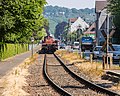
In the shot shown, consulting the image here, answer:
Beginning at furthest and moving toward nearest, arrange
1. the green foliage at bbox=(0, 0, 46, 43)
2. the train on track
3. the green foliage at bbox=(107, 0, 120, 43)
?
the train on track, the green foliage at bbox=(107, 0, 120, 43), the green foliage at bbox=(0, 0, 46, 43)

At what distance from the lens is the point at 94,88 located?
19.8 metres

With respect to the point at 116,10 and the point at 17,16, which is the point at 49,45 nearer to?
the point at 116,10

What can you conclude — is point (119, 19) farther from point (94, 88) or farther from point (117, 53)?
point (94, 88)

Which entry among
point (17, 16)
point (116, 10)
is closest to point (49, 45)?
point (116, 10)

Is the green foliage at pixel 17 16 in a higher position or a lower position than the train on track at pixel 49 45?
higher

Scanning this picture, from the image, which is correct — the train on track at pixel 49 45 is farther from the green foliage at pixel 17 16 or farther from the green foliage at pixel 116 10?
the green foliage at pixel 17 16

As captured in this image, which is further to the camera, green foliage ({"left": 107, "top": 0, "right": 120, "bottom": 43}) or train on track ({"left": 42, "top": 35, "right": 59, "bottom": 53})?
train on track ({"left": 42, "top": 35, "right": 59, "bottom": 53})

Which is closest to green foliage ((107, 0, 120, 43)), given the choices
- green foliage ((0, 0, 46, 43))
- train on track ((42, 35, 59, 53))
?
train on track ((42, 35, 59, 53))

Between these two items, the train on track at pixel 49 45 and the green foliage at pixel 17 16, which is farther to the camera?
the train on track at pixel 49 45

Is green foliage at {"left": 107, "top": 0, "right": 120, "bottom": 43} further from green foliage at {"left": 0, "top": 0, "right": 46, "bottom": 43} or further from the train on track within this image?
green foliage at {"left": 0, "top": 0, "right": 46, "bottom": 43}

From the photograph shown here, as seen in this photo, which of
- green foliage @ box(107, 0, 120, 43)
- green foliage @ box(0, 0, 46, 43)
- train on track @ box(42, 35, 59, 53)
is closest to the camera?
green foliage @ box(0, 0, 46, 43)

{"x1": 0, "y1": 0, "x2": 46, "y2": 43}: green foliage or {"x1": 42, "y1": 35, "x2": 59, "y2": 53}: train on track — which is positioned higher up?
{"x1": 0, "y1": 0, "x2": 46, "y2": 43}: green foliage

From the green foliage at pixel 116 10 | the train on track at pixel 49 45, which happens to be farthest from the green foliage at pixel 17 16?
the train on track at pixel 49 45

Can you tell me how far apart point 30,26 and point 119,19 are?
2612 cm
